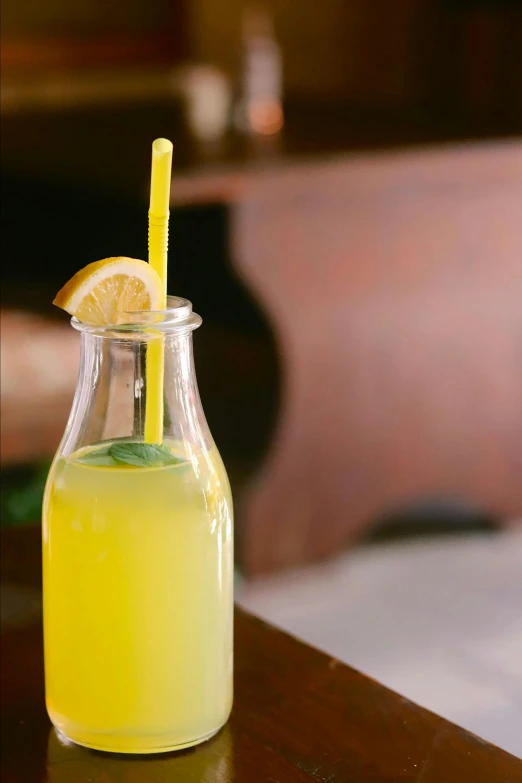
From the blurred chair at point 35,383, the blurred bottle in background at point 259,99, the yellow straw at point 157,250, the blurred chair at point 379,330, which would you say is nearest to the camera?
the yellow straw at point 157,250

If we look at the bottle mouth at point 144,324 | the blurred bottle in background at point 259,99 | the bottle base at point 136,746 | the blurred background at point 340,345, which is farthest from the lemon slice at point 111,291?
the blurred bottle in background at point 259,99

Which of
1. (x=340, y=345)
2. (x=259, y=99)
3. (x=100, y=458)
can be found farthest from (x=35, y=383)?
(x=100, y=458)

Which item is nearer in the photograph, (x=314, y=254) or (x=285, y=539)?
(x=314, y=254)

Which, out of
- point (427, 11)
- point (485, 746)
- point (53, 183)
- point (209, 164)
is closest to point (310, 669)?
point (485, 746)

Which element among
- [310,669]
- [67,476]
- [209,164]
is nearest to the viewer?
[67,476]

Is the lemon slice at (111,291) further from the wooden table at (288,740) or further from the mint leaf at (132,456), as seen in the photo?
the wooden table at (288,740)

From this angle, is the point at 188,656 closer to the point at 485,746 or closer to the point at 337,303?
the point at 485,746
